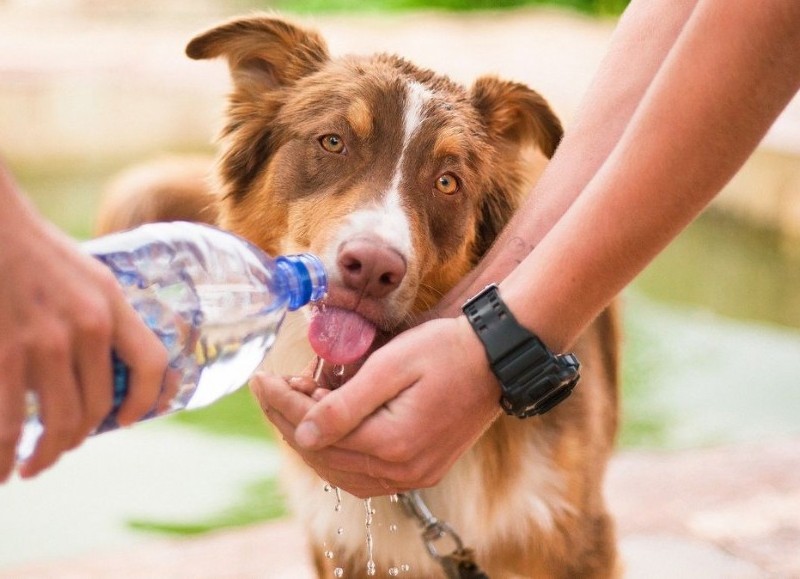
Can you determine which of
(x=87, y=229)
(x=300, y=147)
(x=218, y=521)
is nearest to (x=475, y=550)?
(x=300, y=147)

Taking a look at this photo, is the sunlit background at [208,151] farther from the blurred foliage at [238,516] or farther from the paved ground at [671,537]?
the paved ground at [671,537]

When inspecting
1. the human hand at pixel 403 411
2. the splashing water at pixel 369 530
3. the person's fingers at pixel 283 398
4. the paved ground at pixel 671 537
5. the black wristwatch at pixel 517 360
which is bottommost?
the paved ground at pixel 671 537

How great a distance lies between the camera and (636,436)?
443cm

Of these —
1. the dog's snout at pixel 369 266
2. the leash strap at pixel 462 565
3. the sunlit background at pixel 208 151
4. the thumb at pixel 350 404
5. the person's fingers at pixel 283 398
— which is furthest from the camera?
the sunlit background at pixel 208 151

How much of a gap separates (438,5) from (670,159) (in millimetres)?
11029

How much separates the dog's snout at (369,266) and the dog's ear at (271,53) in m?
0.79

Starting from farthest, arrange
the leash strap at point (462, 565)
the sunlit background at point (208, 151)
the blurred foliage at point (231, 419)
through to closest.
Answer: the blurred foliage at point (231, 419) < the sunlit background at point (208, 151) < the leash strap at point (462, 565)

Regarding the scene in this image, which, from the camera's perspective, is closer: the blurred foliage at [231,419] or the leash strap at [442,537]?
the leash strap at [442,537]

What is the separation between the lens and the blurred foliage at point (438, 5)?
1105 cm

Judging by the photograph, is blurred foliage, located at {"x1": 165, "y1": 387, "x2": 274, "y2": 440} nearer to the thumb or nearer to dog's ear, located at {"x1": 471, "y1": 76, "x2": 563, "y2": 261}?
dog's ear, located at {"x1": 471, "y1": 76, "x2": 563, "y2": 261}

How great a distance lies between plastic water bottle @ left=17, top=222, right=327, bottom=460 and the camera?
138cm

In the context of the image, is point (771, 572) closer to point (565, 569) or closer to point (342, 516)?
point (565, 569)

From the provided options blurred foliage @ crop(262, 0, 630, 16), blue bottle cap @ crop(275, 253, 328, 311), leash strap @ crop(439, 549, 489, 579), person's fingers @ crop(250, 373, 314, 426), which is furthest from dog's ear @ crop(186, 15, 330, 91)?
blurred foliage @ crop(262, 0, 630, 16)

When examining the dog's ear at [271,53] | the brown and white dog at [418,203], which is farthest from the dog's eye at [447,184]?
the dog's ear at [271,53]
